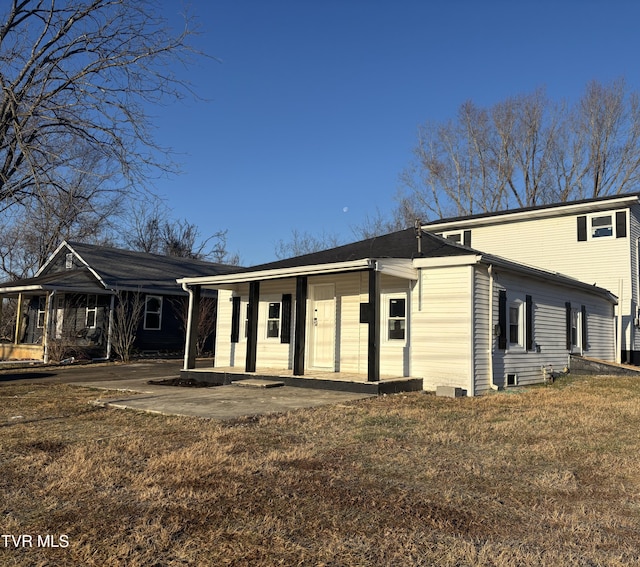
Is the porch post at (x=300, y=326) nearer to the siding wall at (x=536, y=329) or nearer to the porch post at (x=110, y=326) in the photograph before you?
the siding wall at (x=536, y=329)

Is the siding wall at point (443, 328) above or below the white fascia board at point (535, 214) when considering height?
below

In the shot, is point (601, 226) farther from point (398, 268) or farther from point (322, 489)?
point (322, 489)

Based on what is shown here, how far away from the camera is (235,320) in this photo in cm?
1491

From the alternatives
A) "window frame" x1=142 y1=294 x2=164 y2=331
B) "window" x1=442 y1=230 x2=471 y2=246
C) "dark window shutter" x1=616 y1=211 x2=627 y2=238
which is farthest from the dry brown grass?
"window frame" x1=142 y1=294 x2=164 y2=331

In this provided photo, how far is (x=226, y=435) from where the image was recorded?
640 cm

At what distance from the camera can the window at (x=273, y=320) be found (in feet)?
47.0

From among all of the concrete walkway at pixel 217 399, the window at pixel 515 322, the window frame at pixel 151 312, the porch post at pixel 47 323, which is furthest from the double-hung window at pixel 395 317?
the porch post at pixel 47 323

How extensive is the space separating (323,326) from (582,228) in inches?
415

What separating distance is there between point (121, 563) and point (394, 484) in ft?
7.83

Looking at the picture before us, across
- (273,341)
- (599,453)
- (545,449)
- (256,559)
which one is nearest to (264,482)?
(256,559)

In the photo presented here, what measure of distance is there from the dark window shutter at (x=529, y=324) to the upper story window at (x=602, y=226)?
6.74 m

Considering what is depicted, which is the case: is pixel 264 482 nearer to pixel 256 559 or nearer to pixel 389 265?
pixel 256 559

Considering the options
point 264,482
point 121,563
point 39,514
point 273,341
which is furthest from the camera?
point 273,341

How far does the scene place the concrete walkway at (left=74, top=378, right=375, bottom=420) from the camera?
27.0 ft
